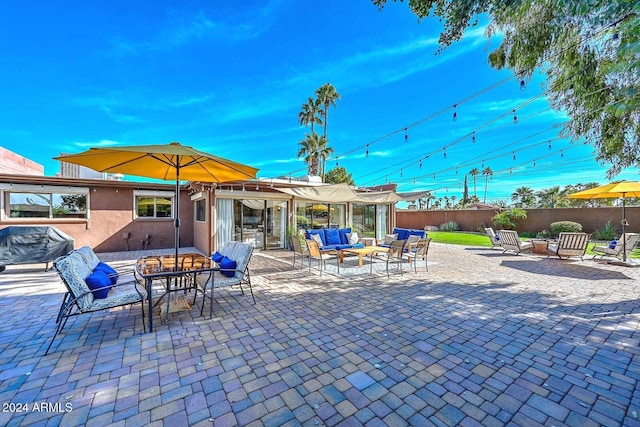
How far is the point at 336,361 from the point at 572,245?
9.67 meters

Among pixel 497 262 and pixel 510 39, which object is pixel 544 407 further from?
pixel 497 262

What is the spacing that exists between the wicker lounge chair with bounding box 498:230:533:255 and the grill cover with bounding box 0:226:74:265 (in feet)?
48.1

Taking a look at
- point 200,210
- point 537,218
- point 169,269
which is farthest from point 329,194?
point 537,218

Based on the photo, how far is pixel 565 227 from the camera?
15.1m

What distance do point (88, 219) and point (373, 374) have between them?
1265cm

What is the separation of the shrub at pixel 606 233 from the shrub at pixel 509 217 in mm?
3523

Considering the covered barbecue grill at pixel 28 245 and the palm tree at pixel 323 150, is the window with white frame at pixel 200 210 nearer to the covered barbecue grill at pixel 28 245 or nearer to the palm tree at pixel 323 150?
the covered barbecue grill at pixel 28 245

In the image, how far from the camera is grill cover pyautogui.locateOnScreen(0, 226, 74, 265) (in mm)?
6586

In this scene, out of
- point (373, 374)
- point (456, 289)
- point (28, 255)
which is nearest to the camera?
point (373, 374)

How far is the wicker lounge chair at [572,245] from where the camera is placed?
8.13m

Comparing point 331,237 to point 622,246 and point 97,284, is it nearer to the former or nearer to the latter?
point 97,284

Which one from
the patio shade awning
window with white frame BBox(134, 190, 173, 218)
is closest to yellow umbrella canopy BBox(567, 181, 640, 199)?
the patio shade awning

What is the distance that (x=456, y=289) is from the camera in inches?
210

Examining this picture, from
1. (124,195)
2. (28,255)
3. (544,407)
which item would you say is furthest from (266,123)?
(544,407)
